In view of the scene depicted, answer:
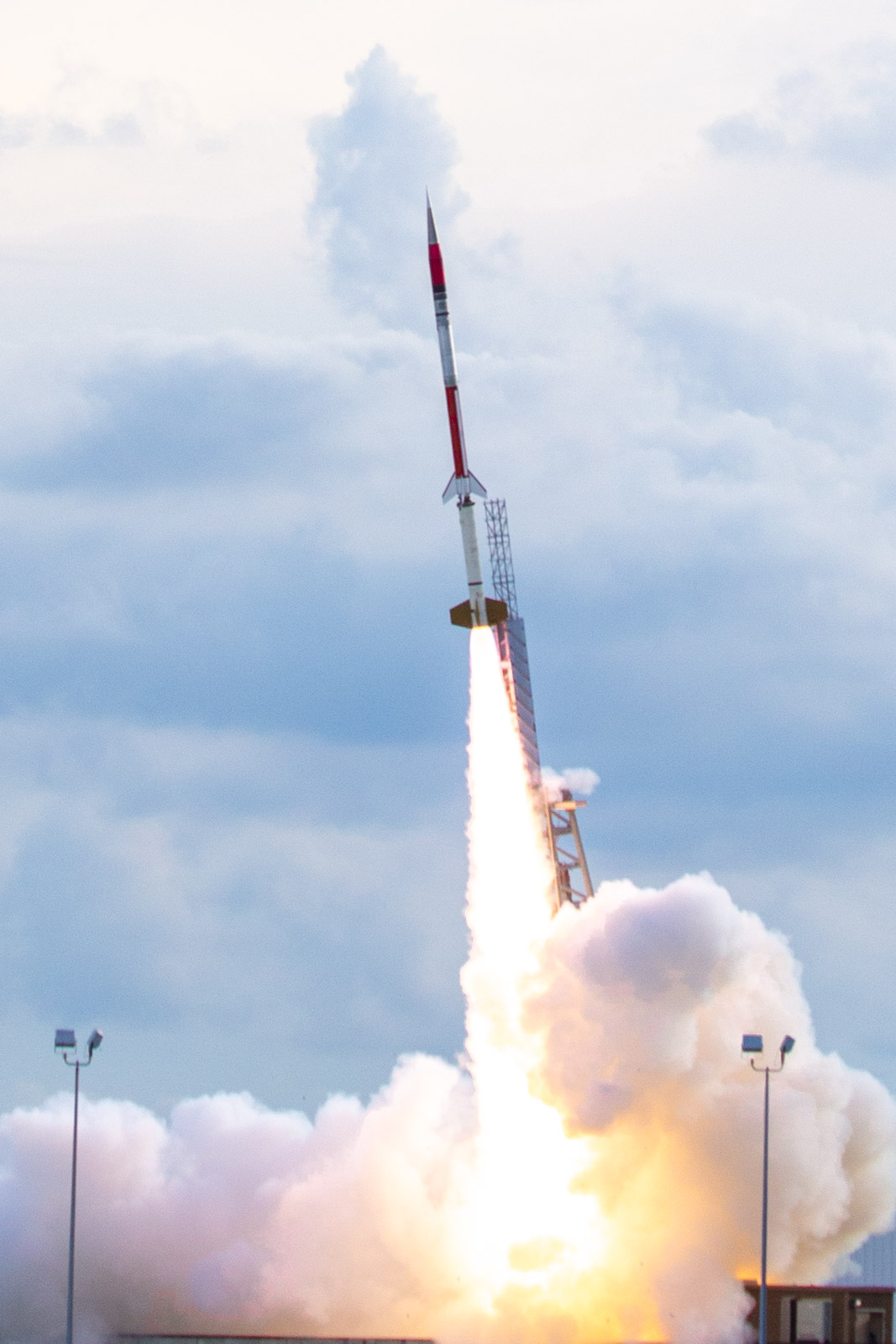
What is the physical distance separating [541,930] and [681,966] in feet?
19.1

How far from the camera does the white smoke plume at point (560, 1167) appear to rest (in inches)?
3652

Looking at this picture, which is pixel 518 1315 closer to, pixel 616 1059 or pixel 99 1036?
pixel 616 1059

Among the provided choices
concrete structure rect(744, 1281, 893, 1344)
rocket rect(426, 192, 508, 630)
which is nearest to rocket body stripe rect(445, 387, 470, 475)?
rocket rect(426, 192, 508, 630)

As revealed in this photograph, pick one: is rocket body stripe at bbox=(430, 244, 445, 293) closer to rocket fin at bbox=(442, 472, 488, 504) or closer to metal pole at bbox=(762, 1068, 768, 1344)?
rocket fin at bbox=(442, 472, 488, 504)

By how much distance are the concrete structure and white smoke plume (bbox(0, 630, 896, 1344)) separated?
3.51 feet

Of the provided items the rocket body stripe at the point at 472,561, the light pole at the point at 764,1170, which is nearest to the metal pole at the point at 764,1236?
the light pole at the point at 764,1170

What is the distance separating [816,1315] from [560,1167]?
8.59 m

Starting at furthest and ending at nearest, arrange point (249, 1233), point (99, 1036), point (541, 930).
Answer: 1. point (249, 1233)
2. point (541, 930)
3. point (99, 1036)

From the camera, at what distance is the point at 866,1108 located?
9762 centimetres

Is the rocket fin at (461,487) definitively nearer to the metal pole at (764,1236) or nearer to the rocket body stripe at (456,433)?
the rocket body stripe at (456,433)

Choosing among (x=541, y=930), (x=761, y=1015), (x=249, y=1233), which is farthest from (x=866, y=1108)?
(x=249, y=1233)

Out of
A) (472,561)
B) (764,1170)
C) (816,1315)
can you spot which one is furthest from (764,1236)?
(472,561)

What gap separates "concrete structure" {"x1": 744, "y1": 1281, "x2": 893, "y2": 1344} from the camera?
303 ft

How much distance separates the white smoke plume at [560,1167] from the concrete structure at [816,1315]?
107 centimetres
